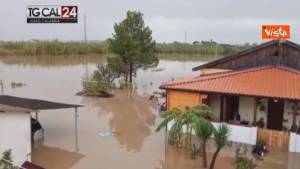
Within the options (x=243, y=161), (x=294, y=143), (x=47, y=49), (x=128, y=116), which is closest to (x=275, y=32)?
(x=294, y=143)

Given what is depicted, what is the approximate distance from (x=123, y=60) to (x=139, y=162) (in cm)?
1624

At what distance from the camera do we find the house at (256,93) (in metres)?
13.4

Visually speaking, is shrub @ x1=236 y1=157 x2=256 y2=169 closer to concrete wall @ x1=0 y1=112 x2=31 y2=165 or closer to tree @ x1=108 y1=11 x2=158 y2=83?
concrete wall @ x1=0 y1=112 x2=31 y2=165

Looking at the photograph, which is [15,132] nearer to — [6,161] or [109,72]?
[6,161]

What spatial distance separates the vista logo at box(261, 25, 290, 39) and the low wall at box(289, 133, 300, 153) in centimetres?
614

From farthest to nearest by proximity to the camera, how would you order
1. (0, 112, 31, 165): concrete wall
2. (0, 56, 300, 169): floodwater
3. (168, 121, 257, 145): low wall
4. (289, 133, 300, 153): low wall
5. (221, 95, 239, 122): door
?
(221, 95, 239, 122): door, (168, 121, 257, 145): low wall, (289, 133, 300, 153): low wall, (0, 56, 300, 169): floodwater, (0, 112, 31, 165): concrete wall

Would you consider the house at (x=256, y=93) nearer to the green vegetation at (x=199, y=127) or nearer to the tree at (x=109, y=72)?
the green vegetation at (x=199, y=127)

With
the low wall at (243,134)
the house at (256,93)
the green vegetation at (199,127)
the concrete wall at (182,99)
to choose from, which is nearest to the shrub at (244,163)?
the green vegetation at (199,127)

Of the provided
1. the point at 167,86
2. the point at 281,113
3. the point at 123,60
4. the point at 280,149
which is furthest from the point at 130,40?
the point at 280,149

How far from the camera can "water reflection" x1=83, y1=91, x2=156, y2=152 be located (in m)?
15.3

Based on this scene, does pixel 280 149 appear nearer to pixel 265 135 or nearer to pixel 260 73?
pixel 265 135

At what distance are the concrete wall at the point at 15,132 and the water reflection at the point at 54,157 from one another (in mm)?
1070

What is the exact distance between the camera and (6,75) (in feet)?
120

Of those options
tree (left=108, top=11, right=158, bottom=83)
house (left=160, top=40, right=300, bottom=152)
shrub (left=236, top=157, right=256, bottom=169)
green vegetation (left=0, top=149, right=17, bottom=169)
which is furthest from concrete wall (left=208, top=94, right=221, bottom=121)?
tree (left=108, top=11, right=158, bottom=83)
